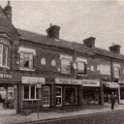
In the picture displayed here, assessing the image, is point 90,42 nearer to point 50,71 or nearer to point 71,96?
point 71,96

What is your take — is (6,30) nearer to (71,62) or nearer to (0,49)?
(0,49)

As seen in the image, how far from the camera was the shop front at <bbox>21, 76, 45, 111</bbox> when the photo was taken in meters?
17.9

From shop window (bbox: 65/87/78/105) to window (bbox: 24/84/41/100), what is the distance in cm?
326

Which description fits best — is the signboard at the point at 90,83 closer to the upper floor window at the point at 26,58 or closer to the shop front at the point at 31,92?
the shop front at the point at 31,92

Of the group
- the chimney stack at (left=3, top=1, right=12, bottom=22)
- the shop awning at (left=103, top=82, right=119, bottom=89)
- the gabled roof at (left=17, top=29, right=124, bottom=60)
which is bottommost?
the shop awning at (left=103, top=82, right=119, bottom=89)

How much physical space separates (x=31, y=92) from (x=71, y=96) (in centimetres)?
456

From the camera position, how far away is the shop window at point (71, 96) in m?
21.4

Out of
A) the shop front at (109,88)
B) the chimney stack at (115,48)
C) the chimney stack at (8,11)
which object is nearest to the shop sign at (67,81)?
the shop front at (109,88)

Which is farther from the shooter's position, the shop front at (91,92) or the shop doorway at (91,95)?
the shop doorway at (91,95)

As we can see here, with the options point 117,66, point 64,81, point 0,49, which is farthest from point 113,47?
point 0,49

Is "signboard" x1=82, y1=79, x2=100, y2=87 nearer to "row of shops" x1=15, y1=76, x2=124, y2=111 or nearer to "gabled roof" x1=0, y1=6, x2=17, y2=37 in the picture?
"row of shops" x1=15, y1=76, x2=124, y2=111

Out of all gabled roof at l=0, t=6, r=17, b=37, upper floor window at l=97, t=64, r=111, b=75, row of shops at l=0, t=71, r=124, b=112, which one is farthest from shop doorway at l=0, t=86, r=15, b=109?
upper floor window at l=97, t=64, r=111, b=75

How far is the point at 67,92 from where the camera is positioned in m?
21.5

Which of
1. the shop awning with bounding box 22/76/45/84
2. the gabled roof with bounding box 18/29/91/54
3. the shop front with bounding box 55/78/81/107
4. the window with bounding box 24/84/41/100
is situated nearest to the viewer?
the shop awning with bounding box 22/76/45/84
